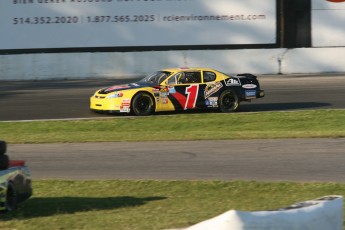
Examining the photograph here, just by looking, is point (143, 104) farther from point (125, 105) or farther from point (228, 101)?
point (228, 101)

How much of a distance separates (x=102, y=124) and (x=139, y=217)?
10120mm

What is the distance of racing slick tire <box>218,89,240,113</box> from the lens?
780 inches

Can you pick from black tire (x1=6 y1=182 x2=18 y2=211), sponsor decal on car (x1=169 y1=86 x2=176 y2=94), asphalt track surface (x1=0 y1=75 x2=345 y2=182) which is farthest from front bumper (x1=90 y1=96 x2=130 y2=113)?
black tire (x1=6 y1=182 x2=18 y2=211)

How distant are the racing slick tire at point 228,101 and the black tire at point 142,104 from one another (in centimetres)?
194

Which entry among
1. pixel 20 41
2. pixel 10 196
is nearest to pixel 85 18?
pixel 20 41

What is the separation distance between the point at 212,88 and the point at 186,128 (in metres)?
2.75

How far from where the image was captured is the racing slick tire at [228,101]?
19812 mm

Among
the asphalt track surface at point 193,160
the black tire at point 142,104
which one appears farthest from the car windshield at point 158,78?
the asphalt track surface at point 193,160

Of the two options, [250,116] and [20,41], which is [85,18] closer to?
[20,41]

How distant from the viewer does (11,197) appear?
8.19 m

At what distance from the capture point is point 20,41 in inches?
1313

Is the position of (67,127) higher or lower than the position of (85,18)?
lower

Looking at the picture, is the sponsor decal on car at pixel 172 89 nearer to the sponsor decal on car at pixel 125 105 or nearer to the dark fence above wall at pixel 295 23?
the sponsor decal on car at pixel 125 105

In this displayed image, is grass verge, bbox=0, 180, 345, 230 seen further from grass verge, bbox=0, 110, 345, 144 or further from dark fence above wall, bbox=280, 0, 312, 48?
dark fence above wall, bbox=280, 0, 312, 48
